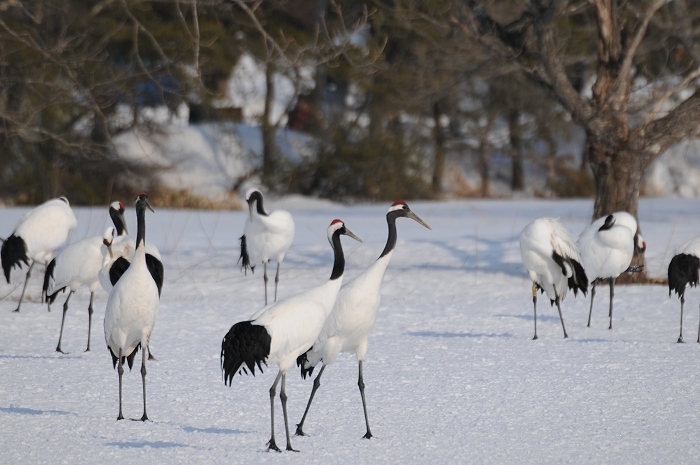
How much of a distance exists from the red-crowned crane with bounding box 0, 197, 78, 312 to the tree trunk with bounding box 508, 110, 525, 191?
2054 centimetres

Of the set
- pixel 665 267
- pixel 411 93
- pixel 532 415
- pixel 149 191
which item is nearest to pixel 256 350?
pixel 532 415

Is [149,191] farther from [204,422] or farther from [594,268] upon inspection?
[204,422]

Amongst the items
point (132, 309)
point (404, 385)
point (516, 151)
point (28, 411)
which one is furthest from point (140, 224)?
point (516, 151)

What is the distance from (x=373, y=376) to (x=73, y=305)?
4729 millimetres

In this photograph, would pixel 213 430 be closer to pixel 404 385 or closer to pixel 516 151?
pixel 404 385

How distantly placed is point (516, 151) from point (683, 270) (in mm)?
21406

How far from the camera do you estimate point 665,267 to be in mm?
12875

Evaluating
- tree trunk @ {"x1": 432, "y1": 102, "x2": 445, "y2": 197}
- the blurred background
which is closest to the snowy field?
the blurred background

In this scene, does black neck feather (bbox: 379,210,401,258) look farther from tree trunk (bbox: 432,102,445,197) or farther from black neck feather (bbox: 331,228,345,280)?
tree trunk (bbox: 432,102,445,197)

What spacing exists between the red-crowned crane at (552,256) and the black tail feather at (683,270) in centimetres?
100

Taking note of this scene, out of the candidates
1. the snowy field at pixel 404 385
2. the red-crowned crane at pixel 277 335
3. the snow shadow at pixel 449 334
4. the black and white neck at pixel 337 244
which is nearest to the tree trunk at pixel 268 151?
the snowy field at pixel 404 385

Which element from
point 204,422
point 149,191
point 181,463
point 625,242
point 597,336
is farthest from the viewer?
point 149,191

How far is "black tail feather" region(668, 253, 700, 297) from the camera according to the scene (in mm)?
8156

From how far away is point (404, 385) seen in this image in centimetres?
663
